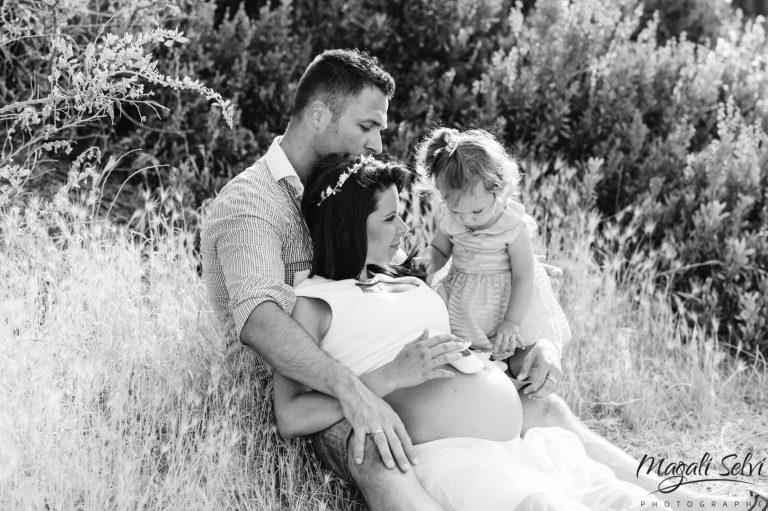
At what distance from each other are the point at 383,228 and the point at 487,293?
0.64 m

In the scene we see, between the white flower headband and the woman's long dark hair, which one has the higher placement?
the white flower headband

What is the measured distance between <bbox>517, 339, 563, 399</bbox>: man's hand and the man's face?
3.60 feet

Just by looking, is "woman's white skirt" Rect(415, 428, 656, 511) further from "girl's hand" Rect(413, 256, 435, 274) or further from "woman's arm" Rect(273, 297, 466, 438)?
"girl's hand" Rect(413, 256, 435, 274)

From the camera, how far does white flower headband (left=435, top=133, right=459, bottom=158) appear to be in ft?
12.2

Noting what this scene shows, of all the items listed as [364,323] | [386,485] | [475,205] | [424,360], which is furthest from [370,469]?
[475,205]

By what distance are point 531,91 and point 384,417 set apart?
369 centimetres

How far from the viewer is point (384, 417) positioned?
314 centimetres

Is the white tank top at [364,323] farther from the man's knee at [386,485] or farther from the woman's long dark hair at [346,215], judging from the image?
the man's knee at [386,485]

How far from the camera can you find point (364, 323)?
3.35 meters

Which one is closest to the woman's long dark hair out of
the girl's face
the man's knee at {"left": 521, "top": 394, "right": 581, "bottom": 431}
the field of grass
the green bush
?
the girl's face

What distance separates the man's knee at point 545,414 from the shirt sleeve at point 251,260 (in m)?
1.08

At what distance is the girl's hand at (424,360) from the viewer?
10.4ft

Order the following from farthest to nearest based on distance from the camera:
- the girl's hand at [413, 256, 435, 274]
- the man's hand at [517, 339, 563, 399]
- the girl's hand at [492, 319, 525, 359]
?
the girl's hand at [413, 256, 435, 274], the girl's hand at [492, 319, 525, 359], the man's hand at [517, 339, 563, 399]

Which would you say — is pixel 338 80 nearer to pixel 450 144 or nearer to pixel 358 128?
pixel 358 128
